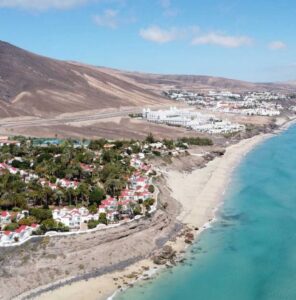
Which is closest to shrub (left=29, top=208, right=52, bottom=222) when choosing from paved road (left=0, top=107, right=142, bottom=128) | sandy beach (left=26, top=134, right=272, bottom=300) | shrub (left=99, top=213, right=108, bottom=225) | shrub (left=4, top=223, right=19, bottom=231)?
shrub (left=4, top=223, right=19, bottom=231)

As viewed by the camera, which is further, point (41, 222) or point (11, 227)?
point (41, 222)

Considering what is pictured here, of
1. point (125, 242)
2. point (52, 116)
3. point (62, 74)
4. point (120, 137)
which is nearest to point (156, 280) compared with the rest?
point (125, 242)

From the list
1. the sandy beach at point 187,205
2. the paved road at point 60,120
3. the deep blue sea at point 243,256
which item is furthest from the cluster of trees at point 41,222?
the paved road at point 60,120

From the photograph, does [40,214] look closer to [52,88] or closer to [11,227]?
[11,227]

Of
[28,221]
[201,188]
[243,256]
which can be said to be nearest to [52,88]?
[201,188]

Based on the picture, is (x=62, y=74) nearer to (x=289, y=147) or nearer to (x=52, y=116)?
(x=52, y=116)
